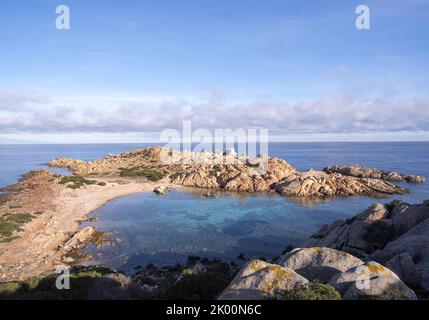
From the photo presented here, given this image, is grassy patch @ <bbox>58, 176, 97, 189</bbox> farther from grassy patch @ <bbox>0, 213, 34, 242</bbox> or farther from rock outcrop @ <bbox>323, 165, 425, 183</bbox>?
rock outcrop @ <bbox>323, 165, 425, 183</bbox>

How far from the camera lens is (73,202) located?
4956 cm

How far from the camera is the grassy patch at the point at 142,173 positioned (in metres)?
74.1

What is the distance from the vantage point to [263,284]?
11.9 m

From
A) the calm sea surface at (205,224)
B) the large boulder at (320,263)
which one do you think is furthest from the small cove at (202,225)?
the large boulder at (320,263)

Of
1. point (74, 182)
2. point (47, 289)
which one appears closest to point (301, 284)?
point (47, 289)

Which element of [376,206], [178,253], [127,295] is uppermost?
[376,206]

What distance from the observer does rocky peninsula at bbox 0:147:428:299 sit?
1299 cm

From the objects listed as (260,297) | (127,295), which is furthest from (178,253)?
(260,297)

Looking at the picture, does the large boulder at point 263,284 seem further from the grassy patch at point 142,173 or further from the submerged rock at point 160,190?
the grassy patch at point 142,173

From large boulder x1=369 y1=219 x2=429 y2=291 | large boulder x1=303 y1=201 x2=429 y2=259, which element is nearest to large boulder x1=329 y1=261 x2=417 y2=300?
large boulder x1=369 y1=219 x2=429 y2=291

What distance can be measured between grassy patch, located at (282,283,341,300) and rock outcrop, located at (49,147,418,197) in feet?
168

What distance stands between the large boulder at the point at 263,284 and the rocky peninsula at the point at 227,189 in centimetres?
4
